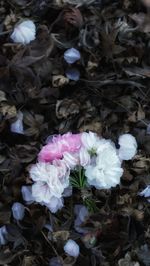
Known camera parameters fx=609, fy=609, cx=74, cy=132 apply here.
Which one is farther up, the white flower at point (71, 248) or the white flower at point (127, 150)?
the white flower at point (127, 150)

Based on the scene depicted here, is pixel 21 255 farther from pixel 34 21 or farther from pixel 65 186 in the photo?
pixel 34 21

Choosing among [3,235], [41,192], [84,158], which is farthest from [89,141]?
[3,235]

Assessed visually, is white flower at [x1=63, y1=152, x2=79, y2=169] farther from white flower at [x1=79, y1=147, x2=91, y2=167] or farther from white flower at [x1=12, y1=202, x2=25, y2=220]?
white flower at [x1=12, y1=202, x2=25, y2=220]

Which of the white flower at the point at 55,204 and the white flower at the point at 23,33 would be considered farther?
the white flower at the point at 23,33

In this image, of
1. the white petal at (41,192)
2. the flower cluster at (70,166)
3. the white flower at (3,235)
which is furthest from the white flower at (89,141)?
the white flower at (3,235)

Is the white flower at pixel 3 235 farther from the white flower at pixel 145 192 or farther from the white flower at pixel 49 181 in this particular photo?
the white flower at pixel 145 192

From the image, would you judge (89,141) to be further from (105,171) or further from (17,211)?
(17,211)
